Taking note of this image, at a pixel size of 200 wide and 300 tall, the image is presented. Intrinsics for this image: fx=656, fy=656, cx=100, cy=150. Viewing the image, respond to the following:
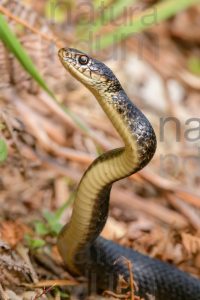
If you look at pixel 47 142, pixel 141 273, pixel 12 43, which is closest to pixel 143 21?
pixel 47 142

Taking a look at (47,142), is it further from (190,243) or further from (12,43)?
(190,243)

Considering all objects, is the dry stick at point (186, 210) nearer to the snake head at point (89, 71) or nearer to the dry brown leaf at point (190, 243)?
the dry brown leaf at point (190, 243)

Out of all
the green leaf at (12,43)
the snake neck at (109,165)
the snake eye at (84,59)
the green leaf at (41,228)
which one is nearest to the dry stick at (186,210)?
the green leaf at (41,228)

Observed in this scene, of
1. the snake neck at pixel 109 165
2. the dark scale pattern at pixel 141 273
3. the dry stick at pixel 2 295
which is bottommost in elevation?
the dark scale pattern at pixel 141 273

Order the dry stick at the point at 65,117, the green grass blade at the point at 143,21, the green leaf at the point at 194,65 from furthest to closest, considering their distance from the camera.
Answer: the green leaf at the point at 194,65 → the green grass blade at the point at 143,21 → the dry stick at the point at 65,117

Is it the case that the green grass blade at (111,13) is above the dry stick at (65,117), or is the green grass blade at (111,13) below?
above

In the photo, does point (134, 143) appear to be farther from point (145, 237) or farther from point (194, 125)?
point (194, 125)

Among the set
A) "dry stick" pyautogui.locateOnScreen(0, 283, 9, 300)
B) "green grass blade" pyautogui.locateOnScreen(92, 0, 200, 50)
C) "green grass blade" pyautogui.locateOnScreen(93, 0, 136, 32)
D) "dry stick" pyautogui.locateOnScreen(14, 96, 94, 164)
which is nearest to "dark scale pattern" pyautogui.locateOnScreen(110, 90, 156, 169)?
"dry stick" pyautogui.locateOnScreen(0, 283, 9, 300)

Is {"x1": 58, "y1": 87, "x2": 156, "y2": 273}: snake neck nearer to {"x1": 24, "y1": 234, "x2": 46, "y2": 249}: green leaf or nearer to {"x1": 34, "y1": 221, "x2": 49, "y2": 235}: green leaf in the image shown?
{"x1": 24, "y1": 234, "x2": 46, "y2": 249}: green leaf
